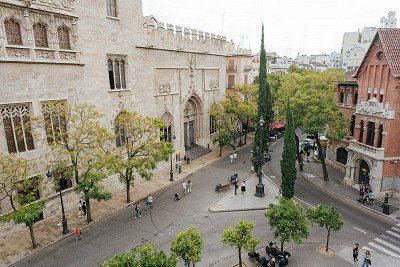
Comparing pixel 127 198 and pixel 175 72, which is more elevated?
pixel 175 72

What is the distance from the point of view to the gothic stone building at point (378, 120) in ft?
87.0

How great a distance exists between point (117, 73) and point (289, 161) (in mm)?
19224

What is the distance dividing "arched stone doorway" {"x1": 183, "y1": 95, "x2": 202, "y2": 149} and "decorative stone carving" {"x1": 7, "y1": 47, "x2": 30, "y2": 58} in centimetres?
2204

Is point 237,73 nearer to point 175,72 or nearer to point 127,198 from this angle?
point 175,72

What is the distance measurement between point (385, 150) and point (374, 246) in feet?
34.3

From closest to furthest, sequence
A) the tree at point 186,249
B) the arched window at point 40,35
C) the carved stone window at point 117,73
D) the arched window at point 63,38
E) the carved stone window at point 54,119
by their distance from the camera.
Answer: the tree at point 186,249, the carved stone window at point 54,119, the arched window at point 40,35, the arched window at point 63,38, the carved stone window at point 117,73

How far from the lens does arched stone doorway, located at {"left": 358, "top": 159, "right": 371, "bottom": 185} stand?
29734 millimetres

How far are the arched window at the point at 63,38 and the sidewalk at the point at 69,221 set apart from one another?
13030 mm

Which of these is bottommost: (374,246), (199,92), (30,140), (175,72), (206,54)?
(374,246)

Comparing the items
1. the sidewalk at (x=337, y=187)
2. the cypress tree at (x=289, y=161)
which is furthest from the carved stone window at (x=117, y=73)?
the sidewalk at (x=337, y=187)

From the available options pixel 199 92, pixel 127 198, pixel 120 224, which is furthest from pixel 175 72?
pixel 120 224

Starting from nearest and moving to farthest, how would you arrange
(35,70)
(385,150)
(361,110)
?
(35,70) → (385,150) → (361,110)

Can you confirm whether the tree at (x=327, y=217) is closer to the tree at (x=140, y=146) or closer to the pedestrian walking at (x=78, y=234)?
the tree at (x=140, y=146)

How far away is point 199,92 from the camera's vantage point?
136 ft
